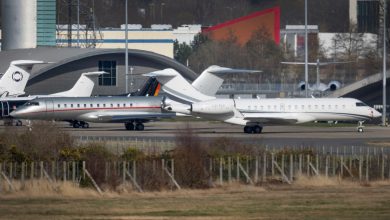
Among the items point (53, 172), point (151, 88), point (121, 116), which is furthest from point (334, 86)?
point (53, 172)

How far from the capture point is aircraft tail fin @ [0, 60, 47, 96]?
3420 inches

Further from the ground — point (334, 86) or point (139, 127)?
point (334, 86)

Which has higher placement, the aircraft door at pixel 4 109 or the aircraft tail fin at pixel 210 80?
the aircraft tail fin at pixel 210 80

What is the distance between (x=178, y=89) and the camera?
256ft

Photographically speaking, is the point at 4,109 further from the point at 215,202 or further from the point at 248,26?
the point at 248,26

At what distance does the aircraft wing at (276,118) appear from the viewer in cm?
7350

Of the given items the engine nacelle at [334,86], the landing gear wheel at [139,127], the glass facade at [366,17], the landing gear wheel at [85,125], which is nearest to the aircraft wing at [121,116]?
the landing gear wheel at [139,127]

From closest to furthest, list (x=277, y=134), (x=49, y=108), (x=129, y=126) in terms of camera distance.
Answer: (x=277, y=134) → (x=49, y=108) → (x=129, y=126)

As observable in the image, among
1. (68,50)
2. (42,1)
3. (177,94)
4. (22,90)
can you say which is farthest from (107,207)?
(42,1)

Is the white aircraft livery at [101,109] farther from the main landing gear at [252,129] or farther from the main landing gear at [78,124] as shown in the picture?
the main landing gear at [252,129]

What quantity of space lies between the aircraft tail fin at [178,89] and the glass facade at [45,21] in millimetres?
44742

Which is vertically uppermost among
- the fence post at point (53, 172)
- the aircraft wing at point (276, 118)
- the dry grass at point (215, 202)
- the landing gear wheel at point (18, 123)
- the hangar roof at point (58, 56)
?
the hangar roof at point (58, 56)

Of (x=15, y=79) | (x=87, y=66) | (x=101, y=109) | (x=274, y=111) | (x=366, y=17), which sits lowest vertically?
(x=274, y=111)

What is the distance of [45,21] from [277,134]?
176ft
